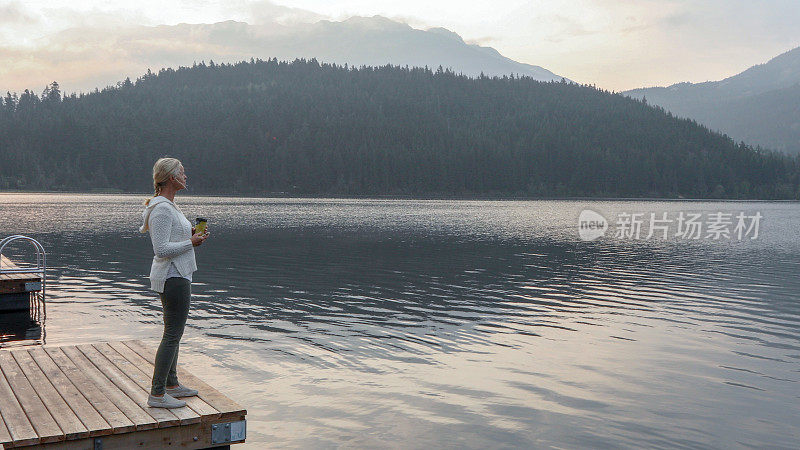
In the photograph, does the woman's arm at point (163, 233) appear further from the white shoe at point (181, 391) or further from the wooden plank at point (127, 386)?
the white shoe at point (181, 391)

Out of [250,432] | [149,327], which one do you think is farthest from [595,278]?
[250,432]

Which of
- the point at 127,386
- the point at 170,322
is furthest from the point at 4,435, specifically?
the point at 170,322

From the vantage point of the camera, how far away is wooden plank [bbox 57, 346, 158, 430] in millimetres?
8461

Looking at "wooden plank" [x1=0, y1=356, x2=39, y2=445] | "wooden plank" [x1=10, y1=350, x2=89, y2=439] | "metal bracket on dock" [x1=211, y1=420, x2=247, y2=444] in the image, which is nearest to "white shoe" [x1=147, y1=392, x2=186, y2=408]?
"metal bracket on dock" [x1=211, y1=420, x2=247, y2=444]

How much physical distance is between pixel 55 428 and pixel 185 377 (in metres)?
2.50

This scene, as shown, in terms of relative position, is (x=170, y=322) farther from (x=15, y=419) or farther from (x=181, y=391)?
(x=15, y=419)

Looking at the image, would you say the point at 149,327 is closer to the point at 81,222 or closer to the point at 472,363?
the point at 472,363

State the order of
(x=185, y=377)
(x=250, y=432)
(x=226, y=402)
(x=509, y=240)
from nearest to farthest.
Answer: (x=226, y=402), (x=185, y=377), (x=250, y=432), (x=509, y=240)

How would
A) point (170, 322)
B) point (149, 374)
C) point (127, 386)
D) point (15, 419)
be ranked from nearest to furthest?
point (15, 419), point (170, 322), point (127, 386), point (149, 374)

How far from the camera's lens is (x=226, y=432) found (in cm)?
909

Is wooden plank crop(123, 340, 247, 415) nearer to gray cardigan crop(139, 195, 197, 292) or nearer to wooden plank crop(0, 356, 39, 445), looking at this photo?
gray cardigan crop(139, 195, 197, 292)

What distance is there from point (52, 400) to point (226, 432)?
2.48m

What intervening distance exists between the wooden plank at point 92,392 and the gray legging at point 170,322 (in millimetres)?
499

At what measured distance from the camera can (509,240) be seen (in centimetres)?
6022
